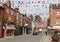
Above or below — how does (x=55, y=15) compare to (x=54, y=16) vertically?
above

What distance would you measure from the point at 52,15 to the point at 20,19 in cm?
985

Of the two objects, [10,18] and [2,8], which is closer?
[2,8]

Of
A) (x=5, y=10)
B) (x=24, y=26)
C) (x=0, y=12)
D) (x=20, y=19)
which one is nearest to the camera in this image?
(x=0, y=12)

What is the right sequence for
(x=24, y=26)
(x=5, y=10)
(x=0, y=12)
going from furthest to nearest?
(x=24, y=26), (x=5, y=10), (x=0, y=12)

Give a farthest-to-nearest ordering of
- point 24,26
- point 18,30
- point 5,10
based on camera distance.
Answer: point 24,26 < point 18,30 < point 5,10

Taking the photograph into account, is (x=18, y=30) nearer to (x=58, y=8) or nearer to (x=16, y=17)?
(x=16, y=17)

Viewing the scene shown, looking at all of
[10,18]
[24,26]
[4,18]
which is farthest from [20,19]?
[4,18]

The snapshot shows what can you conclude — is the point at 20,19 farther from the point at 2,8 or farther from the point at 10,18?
the point at 2,8

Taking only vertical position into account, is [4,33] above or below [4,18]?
below

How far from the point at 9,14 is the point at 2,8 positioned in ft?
10.1

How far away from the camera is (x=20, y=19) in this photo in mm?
35562

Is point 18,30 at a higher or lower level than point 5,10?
lower

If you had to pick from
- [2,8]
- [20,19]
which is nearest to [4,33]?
[2,8]

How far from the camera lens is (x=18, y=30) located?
3228cm
